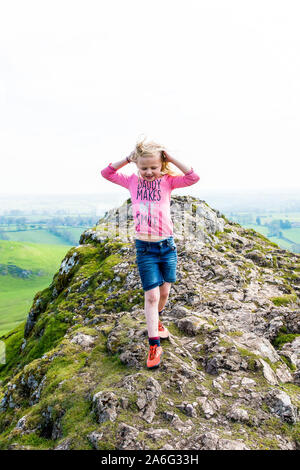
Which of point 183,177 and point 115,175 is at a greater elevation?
point 115,175

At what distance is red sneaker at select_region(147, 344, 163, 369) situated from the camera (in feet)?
25.8

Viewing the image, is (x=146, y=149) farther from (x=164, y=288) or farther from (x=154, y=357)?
(x=154, y=357)

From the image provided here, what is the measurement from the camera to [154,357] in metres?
7.94

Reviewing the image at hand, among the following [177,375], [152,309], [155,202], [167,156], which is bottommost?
[177,375]

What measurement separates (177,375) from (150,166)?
17.7 ft

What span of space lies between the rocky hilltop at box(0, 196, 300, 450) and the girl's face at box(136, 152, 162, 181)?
16.3ft

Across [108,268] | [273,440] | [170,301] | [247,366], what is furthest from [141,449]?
[108,268]

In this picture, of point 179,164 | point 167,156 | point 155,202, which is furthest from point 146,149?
point 155,202

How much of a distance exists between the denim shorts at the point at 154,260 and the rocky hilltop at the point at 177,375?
2248 mm

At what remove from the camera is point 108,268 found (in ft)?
63.4

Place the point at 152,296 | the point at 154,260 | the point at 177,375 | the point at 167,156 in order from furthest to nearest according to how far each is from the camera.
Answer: the point at 154,260 < the point at 152,296 < the point at 167,156 < the point at 177,375

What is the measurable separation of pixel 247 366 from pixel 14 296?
186393 mm

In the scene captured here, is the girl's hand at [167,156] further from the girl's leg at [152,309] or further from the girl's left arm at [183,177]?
the girl's leg at [152,309]

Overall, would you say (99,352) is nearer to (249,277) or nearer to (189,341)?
(189,341)
